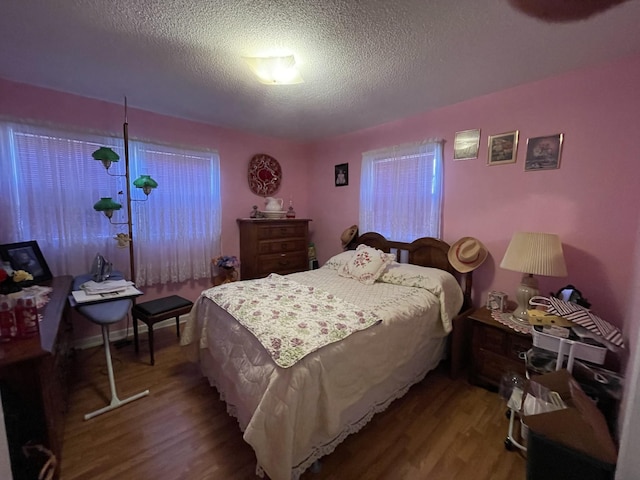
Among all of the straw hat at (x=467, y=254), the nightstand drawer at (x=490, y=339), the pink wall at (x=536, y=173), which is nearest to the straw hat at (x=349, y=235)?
the pink wall at (x=536, y=173)

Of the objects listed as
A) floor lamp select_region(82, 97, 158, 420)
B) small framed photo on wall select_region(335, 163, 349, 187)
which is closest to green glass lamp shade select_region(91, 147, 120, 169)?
floor lamp select_region(82, 97, 158, 420)

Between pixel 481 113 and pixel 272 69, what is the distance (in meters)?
1.88

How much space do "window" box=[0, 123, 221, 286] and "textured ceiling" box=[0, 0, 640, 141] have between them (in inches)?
20.9

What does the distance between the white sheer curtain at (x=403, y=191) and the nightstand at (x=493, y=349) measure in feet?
3.22

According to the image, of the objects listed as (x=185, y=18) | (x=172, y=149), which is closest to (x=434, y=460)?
(x=185, y=18)

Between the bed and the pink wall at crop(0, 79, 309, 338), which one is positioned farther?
the pink wall at crop(0, 79, 309, 338)

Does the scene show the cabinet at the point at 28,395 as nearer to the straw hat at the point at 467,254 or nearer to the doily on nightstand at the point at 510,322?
the doily on nightstand at the point at 510,322

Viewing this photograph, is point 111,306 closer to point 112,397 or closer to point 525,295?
point 112,397

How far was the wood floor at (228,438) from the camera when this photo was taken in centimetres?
142

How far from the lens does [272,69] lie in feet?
5.77

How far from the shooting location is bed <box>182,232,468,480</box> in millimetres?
1246

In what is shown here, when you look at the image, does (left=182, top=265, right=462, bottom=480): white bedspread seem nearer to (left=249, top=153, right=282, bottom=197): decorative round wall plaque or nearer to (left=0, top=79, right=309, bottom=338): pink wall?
(left=0, top=79, right=309, bottom=338): pink wall

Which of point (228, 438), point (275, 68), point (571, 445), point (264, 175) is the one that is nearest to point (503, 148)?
point (275, 68)

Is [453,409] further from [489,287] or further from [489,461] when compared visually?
[489,287]
